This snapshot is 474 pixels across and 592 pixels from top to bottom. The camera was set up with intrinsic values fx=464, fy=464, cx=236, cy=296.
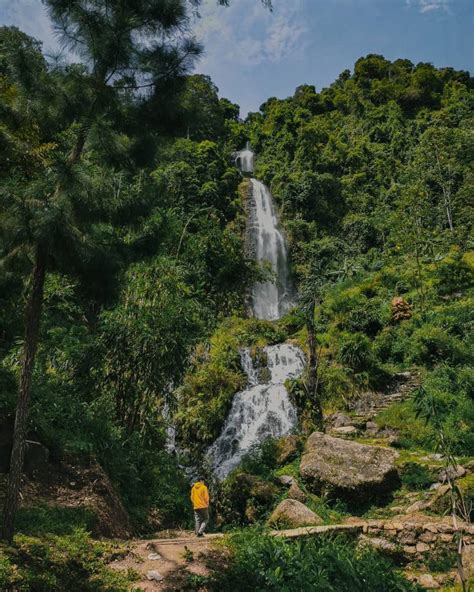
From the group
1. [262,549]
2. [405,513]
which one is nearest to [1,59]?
[262,549]

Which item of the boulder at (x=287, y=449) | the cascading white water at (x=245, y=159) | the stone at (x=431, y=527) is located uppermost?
the cascading white water at (x=245, y=159)

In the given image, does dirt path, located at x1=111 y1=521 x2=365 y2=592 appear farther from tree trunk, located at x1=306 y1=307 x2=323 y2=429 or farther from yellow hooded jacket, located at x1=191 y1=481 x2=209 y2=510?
tree trunk, located at x1=306 y1=307 x2=323 y2=429

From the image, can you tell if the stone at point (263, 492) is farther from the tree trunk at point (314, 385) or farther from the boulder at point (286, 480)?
the tree trunk at point (314, 385)

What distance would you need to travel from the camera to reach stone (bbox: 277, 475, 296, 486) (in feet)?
34.7

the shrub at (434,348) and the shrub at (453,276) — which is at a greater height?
the shrub at (453,276)

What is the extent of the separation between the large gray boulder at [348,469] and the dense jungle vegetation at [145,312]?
1.89ft

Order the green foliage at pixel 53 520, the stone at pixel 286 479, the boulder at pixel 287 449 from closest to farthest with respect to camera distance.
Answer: the green foliage at pixel 53 520 → the stone at pixel 286 479 → the boulder at pixel 287 449

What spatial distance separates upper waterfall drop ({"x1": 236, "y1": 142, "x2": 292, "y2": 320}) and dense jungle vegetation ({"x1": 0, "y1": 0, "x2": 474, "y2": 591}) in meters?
2.19

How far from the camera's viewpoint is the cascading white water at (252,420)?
48.3 ft

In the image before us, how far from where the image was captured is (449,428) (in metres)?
11.3

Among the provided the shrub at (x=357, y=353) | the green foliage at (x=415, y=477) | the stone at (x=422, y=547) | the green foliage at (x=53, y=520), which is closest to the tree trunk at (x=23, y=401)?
the green foliage at (x=53, y=520)

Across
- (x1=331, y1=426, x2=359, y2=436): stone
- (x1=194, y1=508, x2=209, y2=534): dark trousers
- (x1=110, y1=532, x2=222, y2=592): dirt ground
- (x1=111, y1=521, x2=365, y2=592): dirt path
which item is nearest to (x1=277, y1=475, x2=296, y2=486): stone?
(x1=331, y1=426, x2=359, y2=436): stone

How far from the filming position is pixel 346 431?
13367 mm

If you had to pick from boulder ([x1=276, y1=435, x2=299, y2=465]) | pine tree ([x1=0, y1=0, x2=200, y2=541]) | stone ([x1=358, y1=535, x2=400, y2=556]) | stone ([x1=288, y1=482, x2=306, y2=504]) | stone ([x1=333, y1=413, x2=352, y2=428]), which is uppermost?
pine tree ([x1=0, y1=0, x2=200, y2=541])
